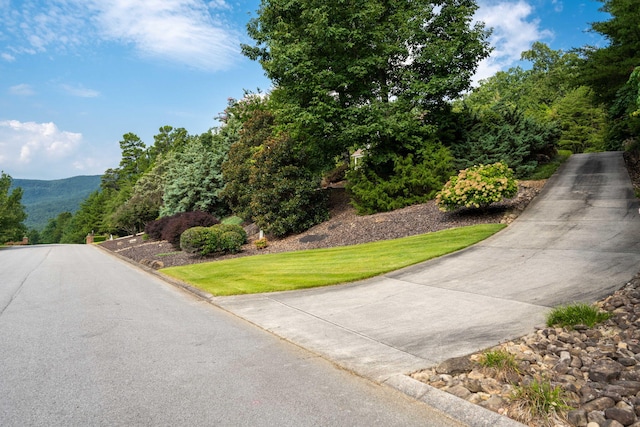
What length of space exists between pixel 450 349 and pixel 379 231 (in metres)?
9.54

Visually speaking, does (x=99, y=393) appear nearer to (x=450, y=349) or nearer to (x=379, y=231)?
(x=450, y=349)

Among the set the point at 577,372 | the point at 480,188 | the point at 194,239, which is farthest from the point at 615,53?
the point at 194,239

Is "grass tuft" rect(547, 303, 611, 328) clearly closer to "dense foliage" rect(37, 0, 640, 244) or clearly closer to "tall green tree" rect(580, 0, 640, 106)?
"dense foliage" rect(37, 0, 640, 244)

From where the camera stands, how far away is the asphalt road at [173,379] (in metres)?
3.06

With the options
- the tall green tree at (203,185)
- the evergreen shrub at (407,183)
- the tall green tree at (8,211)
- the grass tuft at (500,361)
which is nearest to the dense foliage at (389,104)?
the evergreen shrub at (407,183)

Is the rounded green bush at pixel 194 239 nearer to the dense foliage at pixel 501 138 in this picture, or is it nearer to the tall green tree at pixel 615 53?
the dense foliage at pixel 501 138

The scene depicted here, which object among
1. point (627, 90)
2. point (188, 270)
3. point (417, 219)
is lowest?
point (188, 270)

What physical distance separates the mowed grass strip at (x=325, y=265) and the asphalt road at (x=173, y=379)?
2.36 metres

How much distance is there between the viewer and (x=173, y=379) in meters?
3.83

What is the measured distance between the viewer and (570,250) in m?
7.90

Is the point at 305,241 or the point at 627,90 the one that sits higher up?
the point at 627,90

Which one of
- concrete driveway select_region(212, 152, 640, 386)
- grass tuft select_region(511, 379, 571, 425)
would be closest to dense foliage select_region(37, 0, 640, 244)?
concrete driveway select_region(212, 152, 640, 386)

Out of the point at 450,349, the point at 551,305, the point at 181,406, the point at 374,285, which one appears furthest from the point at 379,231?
the point at 181,406

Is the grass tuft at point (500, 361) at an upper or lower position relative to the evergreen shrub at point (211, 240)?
lower
